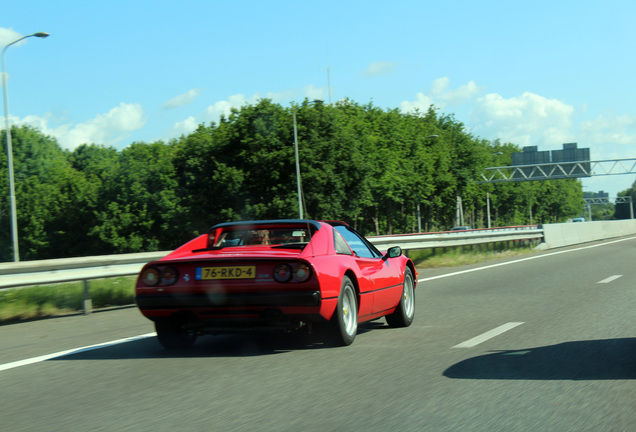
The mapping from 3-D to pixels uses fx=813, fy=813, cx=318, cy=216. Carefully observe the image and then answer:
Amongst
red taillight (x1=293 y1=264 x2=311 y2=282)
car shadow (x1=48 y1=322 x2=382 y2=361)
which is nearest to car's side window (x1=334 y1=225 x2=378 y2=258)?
car shadow (x1=48 y1=322 x2=382 y2=361)

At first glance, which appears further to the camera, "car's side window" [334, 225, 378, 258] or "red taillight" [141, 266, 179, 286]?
"car's side window" [334, 225, 378, 258]

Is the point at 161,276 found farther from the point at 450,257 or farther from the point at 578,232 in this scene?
the point at 578,232

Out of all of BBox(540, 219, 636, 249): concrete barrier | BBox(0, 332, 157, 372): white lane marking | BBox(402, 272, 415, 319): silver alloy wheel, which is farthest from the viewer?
BBox(540, 219, 636, 249): concrete barrier

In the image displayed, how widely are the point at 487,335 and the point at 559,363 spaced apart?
1772 millimetres

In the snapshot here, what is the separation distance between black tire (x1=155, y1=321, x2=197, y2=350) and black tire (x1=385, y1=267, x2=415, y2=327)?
2.43m

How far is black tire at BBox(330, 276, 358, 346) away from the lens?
7.14 m

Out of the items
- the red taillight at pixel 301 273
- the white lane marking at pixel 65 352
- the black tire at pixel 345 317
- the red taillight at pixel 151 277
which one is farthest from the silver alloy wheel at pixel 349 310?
the white lane marking at pixel 65 352

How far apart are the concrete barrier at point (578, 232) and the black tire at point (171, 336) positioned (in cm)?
2668

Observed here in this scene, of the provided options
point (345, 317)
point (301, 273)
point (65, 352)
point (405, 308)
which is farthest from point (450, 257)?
point (301, 273)

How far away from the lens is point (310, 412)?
4766mm

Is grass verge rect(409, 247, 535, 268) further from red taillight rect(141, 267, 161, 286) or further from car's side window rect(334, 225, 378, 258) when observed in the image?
red taillight rect(141, 267, 161, 286)

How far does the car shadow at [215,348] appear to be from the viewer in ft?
23.6

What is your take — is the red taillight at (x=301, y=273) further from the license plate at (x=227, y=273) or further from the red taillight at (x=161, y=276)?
the red taillight at (x=161, y=276)

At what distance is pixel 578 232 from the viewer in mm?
40031
